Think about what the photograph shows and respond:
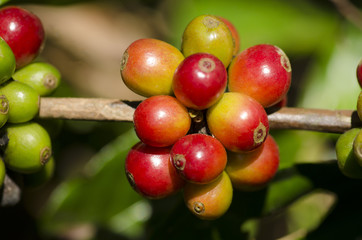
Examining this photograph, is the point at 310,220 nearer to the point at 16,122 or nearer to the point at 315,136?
the point at 315,136

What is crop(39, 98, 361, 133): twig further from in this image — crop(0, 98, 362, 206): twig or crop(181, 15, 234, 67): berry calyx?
crop(181, 15, 234, 67): berry calyx

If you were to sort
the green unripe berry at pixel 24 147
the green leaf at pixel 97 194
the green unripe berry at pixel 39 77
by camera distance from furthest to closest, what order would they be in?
the green leaf at pixel 97 194 < the green unripe berry at pixel 39 77 < the green unripe berry at pixel 24 147

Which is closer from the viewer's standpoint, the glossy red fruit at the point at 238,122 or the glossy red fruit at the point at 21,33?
the glossy red fruit at the point at 238,122

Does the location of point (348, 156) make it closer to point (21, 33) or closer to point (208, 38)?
point (208, 38)

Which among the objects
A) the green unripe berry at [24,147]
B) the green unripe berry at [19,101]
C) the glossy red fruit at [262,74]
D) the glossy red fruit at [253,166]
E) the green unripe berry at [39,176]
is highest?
the glossy red fruit at [262,74]

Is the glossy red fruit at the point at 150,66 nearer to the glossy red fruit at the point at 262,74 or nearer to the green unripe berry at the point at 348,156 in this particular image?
the glossy red fruit at the point at 262,74

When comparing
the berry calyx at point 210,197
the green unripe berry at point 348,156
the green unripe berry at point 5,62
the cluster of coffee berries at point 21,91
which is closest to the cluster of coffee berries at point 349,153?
the green unripe berry at point 348,156
